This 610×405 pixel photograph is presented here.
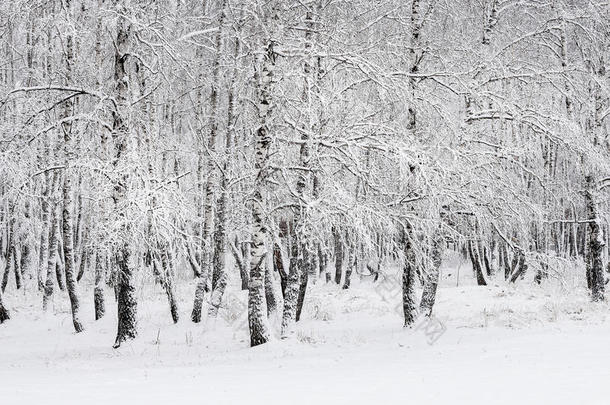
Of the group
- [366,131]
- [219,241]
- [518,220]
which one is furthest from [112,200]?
[518,220]

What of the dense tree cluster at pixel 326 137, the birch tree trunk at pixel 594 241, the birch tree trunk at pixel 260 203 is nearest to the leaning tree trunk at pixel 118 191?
the dense tree cluster at pixel 326 137

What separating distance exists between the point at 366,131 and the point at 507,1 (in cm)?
685

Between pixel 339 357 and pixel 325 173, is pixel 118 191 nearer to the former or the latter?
pixel 325 173

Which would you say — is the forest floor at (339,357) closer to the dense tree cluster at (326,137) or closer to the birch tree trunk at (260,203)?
the birch tree trunk at (260,203)

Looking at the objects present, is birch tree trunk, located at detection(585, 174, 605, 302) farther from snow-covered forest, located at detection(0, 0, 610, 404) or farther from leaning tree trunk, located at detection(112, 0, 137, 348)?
leaning tree trunk, located at detection(112, 0, 137, 348)

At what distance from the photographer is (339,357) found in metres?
9.47

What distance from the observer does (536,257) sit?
39.4 ft

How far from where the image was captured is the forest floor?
637 cm

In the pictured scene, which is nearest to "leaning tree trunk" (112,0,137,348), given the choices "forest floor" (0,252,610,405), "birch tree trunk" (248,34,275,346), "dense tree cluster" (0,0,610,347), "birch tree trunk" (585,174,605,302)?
"dense tree cluster" (0,0,610,347)

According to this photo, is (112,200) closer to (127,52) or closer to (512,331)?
(127,52)

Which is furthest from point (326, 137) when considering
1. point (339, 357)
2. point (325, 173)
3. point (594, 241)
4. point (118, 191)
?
point (594, 241)

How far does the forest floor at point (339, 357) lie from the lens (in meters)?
6.37

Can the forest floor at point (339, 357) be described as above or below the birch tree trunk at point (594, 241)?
below

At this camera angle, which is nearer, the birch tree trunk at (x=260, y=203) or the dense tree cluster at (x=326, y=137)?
the dense tree cluster at (x=326, y=137)
